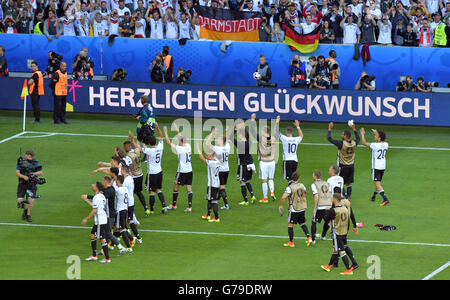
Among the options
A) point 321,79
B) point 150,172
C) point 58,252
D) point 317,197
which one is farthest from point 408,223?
point 321,79

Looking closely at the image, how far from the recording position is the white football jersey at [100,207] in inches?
931

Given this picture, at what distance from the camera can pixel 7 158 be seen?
35.1 m

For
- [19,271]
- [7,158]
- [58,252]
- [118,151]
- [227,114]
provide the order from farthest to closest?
[227,114]
[7,158]
[118,151]
[58,252]
[19,271]

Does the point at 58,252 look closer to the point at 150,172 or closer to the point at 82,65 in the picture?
the point at 150,172

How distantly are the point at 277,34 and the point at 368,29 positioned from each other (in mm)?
3996

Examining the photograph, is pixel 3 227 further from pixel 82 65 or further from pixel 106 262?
pixel 82 65

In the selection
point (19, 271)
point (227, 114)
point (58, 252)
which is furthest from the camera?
point (227, 114)

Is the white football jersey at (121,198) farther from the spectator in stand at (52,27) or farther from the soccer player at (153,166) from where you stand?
the spectator in stand at (52,27)

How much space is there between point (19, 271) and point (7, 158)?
12.6 metres

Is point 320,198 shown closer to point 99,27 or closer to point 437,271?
point 437,271

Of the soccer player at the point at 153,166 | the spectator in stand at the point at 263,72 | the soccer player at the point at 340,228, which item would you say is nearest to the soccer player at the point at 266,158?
the soccer player at the point at 153,166

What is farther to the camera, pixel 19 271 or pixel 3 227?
pixel 3 227

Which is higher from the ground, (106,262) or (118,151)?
(118,151)

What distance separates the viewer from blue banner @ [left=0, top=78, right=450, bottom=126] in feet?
128
